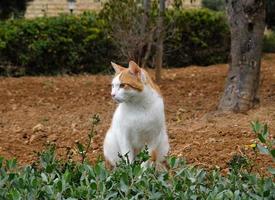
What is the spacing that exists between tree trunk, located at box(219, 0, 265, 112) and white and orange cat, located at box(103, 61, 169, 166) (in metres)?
3.46

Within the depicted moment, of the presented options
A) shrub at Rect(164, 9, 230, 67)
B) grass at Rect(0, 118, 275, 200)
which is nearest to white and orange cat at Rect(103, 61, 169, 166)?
grass at Rect(0, 118, 275, 200)

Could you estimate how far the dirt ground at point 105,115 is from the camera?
6.60 m

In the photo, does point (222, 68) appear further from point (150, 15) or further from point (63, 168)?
point (63, 168)

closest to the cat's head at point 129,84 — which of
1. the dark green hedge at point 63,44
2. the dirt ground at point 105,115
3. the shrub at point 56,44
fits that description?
the dirt ground at point 105,115

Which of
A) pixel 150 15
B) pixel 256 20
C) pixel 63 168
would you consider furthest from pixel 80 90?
pixel 63 168

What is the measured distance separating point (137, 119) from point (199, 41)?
9.98 metres

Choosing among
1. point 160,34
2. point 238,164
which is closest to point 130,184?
point 238,164

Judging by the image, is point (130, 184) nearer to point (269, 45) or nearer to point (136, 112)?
point (136, 112)

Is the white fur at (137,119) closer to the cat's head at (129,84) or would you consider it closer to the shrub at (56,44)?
the cat's head at (129,84)

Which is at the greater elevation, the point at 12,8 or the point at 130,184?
the point at 130,184

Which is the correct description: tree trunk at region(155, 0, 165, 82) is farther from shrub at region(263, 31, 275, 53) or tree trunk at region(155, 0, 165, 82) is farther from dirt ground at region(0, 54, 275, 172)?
shrub at region(263, 31, 275, 53)

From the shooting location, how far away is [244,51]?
8.33m

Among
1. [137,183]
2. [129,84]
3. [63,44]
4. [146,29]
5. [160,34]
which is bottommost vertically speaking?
[63,44]

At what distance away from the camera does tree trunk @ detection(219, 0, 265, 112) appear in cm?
825
